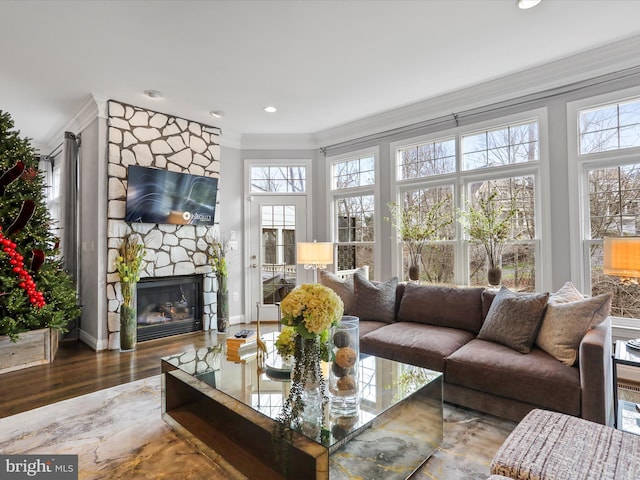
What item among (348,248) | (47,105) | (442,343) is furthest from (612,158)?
(47,105)

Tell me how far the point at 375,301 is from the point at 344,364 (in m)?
1.70

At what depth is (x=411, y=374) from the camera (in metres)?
2.10

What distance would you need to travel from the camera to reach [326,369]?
2002 mm

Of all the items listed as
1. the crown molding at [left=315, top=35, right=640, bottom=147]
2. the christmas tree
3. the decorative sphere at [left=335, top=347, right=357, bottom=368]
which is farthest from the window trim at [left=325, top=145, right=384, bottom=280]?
the christmas tree

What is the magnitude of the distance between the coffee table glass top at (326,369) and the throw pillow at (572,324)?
88 centimetres

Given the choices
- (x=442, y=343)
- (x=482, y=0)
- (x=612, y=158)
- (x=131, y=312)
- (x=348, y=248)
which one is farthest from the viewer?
(x=348, y=248)

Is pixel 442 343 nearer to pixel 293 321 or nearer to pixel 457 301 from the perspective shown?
pixel 457 301

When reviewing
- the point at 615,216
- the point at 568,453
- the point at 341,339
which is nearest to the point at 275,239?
the point at 341,339

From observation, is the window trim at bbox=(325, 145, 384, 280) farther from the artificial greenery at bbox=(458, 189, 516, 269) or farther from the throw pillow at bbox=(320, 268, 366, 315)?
the artificial greenery at bbox=(458, 189, 516, 269)

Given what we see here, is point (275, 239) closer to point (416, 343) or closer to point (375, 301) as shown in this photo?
point (375, 301)

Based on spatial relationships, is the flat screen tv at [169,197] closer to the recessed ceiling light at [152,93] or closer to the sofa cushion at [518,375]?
the recessed ceiling light at [152,93]

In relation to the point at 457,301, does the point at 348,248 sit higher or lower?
higher

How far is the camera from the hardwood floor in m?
2.72

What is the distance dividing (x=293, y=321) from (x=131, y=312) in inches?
119
